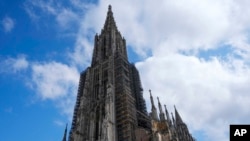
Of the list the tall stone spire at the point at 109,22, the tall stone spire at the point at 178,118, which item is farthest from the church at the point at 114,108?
the tall stone spire at the point at 109,22

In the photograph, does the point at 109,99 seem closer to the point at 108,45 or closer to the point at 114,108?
the point at 114,108

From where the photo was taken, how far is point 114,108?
102ft

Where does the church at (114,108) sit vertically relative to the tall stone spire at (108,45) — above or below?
below

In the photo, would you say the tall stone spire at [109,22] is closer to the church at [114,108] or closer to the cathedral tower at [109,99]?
the cathedral tower at [109,99]

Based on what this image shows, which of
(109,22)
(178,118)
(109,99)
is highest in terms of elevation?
(109,22)

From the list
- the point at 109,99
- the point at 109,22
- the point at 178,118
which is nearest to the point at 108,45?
the point at 109,22

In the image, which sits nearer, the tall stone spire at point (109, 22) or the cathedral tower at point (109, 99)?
the cathedral tower at point (109, 99)

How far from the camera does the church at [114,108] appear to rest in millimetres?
27719

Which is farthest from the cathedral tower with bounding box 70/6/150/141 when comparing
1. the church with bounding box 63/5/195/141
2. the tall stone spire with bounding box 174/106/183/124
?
the tall stone spire with bounding box 174/106/183/124

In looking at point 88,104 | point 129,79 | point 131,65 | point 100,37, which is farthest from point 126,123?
point 100,37

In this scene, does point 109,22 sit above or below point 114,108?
above

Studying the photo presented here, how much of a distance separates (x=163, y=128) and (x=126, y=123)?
512 centimetres

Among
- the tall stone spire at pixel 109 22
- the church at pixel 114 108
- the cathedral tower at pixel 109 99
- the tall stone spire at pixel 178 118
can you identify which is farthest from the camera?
the tall stone spire at pixel 109 22

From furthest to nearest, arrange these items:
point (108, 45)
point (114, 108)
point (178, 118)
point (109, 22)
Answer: point (109, 22) → point (108, 45) → point (178, 118) → point (114, 108)
